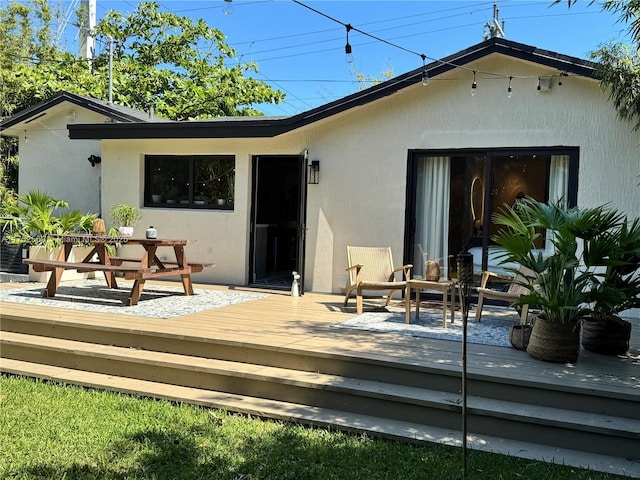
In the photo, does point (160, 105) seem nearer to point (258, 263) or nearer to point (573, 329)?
point (258, 263)

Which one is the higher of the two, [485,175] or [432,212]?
[485,175]

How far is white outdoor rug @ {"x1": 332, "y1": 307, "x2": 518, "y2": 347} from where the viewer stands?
529 centimetres

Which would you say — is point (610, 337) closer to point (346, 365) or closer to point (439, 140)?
point (346, 365)

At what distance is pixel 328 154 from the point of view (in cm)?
807

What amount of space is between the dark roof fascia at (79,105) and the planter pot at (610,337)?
8.30 metres

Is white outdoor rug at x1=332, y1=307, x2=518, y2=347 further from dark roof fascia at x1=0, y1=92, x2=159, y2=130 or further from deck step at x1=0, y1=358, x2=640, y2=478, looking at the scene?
dark roof fascia at x1=0, y1=92, x2=159, y2=130

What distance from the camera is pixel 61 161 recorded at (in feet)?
35.7

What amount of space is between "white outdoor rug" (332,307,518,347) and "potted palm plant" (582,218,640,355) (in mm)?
725

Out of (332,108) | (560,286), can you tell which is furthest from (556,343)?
(332,108)

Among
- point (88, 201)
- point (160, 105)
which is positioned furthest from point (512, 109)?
point (160, 105)

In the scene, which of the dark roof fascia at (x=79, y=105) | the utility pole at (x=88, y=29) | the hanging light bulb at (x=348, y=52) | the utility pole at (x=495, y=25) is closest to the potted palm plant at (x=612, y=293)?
the hanging light bulb at (x=348, y=52)

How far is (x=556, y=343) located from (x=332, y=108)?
4.51 metres

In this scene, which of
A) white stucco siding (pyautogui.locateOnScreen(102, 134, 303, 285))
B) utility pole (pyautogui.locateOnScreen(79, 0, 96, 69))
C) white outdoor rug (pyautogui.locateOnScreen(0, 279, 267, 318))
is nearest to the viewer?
white outdoor rug (pyautogui.locateOnScreen(0, 279, 267, 318))

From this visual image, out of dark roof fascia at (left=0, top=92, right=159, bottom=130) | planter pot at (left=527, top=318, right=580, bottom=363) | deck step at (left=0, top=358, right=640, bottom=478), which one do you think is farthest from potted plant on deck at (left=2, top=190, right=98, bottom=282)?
planter pot at (left=527, top=318, right=580, bottom=363)
